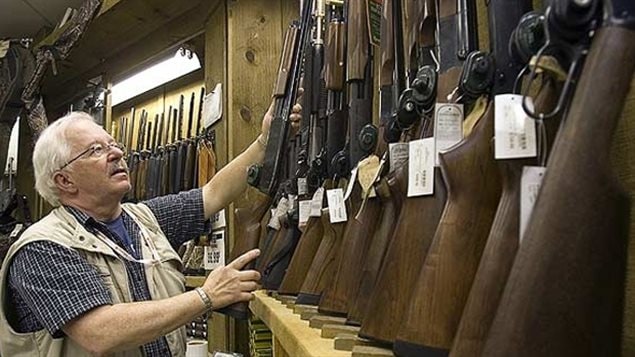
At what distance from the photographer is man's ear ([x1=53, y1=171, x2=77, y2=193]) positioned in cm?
177

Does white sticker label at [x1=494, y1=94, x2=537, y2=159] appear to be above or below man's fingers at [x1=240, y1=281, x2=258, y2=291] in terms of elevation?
above

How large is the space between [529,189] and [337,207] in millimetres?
641

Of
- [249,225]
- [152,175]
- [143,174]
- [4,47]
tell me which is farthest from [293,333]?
[4,47]

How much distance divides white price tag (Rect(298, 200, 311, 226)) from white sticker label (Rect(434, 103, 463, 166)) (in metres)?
0.71

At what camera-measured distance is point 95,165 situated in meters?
1.79

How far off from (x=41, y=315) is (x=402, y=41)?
0.96m

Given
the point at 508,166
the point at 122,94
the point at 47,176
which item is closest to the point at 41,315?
the point at 47,176

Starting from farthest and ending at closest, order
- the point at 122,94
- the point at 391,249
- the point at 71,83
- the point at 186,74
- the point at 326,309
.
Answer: the point at 71,83, the point at 122,94, the point at 186,74, the point at 326,309, the point at 391,249

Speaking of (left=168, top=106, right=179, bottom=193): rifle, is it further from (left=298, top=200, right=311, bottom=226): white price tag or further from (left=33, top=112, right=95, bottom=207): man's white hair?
(left=298, top=200, right=311, bottom=226): white price tag

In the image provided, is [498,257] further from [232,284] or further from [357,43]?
[232,284]

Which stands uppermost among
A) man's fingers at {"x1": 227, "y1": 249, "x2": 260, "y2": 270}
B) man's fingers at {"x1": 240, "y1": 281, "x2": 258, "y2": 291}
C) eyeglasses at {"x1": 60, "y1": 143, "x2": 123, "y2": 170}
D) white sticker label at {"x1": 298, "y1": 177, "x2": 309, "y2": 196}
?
eyeglasses at {"x1": 60, "y1": 143, "x2": 123, "y2": 170}

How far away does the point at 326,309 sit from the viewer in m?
1.05

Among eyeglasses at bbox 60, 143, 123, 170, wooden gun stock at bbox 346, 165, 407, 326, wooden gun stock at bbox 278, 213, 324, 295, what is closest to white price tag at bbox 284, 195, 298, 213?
wooden gun stock at bbox 278, 213, 324, 295

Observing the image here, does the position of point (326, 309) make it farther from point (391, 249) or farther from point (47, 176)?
point (47, 176)
